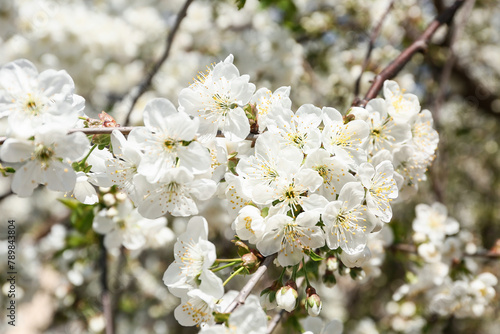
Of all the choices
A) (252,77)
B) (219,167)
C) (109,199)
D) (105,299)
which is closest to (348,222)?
(219,167)

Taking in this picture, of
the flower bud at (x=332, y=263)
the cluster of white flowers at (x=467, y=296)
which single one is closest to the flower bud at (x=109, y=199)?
the flower bud at (x=332, y=263)

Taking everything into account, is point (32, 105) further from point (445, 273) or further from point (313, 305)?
point (445, 273)

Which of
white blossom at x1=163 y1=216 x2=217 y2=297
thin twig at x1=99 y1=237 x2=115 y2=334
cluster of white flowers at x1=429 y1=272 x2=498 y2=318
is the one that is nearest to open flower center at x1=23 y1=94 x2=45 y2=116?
white blossom at x1=163 y1=216 x2=217 y2=297

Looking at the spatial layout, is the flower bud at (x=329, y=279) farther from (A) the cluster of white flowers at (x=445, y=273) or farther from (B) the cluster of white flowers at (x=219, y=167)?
(A) the cluster of white flowers at (x=445, y=273)

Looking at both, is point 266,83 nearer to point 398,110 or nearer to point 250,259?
point 398,110

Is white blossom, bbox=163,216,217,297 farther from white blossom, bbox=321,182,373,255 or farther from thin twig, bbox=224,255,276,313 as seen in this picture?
white blossom, bbox=321,182,373,255

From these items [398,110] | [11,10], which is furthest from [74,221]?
[11,10]
